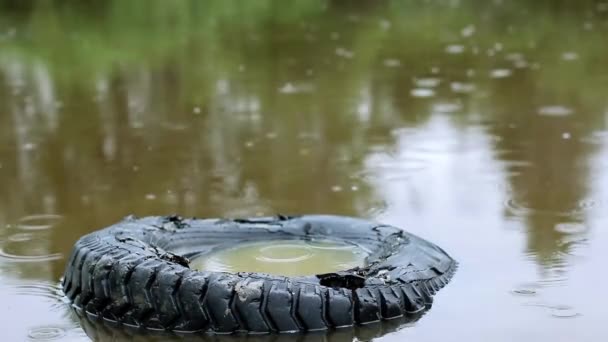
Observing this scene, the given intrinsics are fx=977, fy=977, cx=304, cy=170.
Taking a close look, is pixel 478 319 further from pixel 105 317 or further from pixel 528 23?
pixel 528 23

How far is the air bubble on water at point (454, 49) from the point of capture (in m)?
11.7

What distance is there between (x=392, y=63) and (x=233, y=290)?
7358mm

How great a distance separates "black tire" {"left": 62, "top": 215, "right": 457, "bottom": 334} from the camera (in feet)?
13.5

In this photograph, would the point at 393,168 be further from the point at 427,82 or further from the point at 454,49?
the point at 454,49

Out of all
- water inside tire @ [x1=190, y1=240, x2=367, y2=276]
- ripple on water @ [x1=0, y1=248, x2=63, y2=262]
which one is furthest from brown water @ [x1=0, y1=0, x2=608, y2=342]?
water inside tire @ [x1=190, y1=240, x2=367, y2=276]

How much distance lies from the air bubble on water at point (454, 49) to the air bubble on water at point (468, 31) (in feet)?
3.24

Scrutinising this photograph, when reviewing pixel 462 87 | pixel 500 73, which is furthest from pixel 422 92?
pixel 500 73

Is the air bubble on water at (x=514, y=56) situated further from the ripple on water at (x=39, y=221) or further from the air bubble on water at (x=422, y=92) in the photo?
the ripple on water at (x=39, y=221)

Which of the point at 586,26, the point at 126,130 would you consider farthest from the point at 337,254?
the point at 586,26

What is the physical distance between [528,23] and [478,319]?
33.6 feet

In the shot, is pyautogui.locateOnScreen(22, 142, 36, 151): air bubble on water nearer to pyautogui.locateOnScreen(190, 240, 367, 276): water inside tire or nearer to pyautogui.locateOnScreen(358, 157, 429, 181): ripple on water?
pyautogui.locateOnScreen(358, 157, 429, 181): ripple on water

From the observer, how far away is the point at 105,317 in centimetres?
438

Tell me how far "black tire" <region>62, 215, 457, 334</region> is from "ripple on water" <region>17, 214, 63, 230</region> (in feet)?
3.48

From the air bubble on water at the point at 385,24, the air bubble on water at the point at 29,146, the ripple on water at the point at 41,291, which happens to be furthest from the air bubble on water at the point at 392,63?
the ripple on water at the point at 41,291
